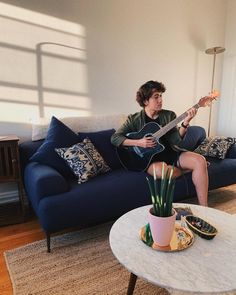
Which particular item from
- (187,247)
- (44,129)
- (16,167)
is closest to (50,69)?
(44,129)

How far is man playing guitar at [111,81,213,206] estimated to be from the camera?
1999 mm

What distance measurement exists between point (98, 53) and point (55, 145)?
1225mm

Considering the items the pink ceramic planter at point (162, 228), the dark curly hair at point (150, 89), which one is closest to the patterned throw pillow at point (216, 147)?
the dark curly hair at point (150, 89)

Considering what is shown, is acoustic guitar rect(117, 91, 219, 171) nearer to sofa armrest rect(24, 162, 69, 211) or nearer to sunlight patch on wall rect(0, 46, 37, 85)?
sofa armrest rect(24, 162, 69, 211)

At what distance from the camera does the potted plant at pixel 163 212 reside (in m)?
1.04

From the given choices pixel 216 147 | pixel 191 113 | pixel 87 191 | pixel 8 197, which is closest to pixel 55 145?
pixel 87 191

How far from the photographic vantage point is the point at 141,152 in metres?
2.07

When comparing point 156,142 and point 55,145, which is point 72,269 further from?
point 156,142

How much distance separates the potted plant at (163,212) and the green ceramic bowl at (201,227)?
171mm

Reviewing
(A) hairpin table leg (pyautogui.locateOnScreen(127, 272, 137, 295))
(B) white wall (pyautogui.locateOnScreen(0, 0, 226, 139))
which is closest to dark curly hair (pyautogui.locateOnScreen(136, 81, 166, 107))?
(B) white wall (pyautogui.locateOnScreen(0, 0, 226, 139))

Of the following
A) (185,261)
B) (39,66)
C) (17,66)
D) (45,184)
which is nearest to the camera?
(185,261)

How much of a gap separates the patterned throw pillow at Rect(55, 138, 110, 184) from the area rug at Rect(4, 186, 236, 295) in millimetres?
468

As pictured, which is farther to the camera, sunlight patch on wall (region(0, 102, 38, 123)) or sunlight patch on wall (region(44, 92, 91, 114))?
sunlight patch on wall (region(44, 92, 91, 114))

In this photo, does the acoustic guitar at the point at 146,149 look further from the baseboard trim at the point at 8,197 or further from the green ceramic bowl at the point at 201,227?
the baseboard trim at the point at 8,197
